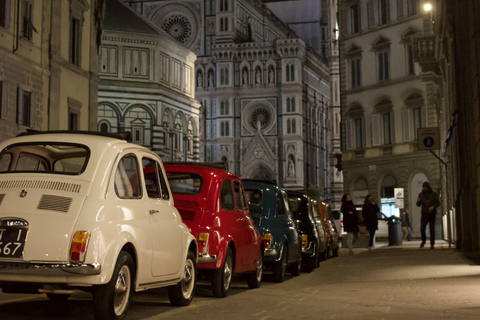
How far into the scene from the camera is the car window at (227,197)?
11.3 m

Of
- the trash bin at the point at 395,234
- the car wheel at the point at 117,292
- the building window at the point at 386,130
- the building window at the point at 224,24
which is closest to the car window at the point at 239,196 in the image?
the car wheel at the point at 117,292

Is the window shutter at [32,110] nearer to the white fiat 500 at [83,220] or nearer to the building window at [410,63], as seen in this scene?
the white fiat 500 at [83,220]

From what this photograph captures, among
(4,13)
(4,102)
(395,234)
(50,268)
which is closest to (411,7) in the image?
(395,234)

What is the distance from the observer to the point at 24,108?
2778 centimetres

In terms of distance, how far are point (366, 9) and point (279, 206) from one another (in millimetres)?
38101

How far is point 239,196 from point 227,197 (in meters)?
0.68

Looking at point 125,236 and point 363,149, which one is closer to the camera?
Result: point 125,236

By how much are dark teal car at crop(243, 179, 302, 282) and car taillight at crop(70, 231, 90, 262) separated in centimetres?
666

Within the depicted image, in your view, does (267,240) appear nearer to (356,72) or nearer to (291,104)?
(356,72)

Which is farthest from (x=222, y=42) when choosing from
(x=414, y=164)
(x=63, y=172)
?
(x=63, y=172)

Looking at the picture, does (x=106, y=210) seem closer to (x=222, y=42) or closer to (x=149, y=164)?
(x=149, y=164)

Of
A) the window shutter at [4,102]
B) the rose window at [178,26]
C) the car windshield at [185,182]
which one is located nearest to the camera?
the car windshield at [185,182]

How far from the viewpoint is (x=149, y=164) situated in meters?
9.06

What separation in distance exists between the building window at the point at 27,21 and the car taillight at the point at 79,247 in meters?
21.7
